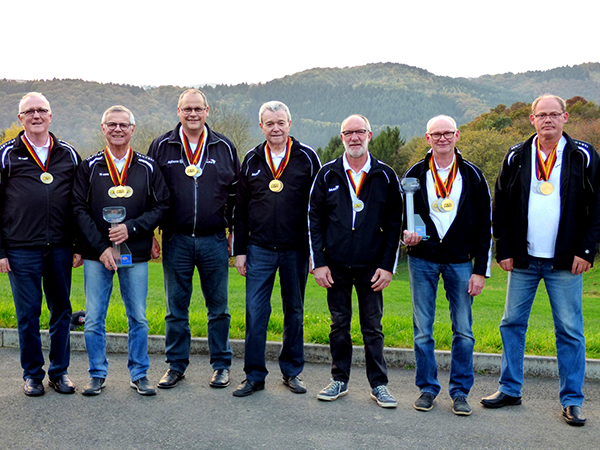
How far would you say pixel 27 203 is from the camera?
18.4ft

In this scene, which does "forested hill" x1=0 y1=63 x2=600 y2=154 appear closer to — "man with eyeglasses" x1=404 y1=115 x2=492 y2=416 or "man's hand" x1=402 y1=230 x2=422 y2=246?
"man with eyeglasses" x1=404 y1=115 x2=492 y2=416

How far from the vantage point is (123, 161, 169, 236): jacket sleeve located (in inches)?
222

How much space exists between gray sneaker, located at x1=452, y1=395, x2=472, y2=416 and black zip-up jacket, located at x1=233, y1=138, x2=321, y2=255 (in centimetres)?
202

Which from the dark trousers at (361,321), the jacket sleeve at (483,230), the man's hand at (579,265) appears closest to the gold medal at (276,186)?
the dark trousers at (361,321)

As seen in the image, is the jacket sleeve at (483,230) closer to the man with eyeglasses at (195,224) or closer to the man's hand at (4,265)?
the man with eyeglasses at (195,224)

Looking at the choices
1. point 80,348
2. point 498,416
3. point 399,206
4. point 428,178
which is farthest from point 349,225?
point 80,348

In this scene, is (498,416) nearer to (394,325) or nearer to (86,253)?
(394,325)

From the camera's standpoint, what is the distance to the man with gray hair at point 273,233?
19.3 ft

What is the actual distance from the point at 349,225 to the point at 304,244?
2.03 feet

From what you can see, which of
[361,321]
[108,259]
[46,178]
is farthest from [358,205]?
[46,178]

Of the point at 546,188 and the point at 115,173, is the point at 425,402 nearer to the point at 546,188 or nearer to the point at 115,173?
the point at 546,188

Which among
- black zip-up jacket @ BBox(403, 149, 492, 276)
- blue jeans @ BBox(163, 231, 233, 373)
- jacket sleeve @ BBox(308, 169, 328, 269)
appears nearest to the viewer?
black zip-up jacket @ BBox(403, 149, 492, 276)

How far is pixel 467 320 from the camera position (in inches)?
217

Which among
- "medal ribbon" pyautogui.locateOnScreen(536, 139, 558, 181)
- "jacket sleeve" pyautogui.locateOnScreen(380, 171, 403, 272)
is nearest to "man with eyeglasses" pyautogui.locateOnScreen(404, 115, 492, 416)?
"jacket sleeve" pyautogui.locateOnScreen(380, 171, 403, 272)
